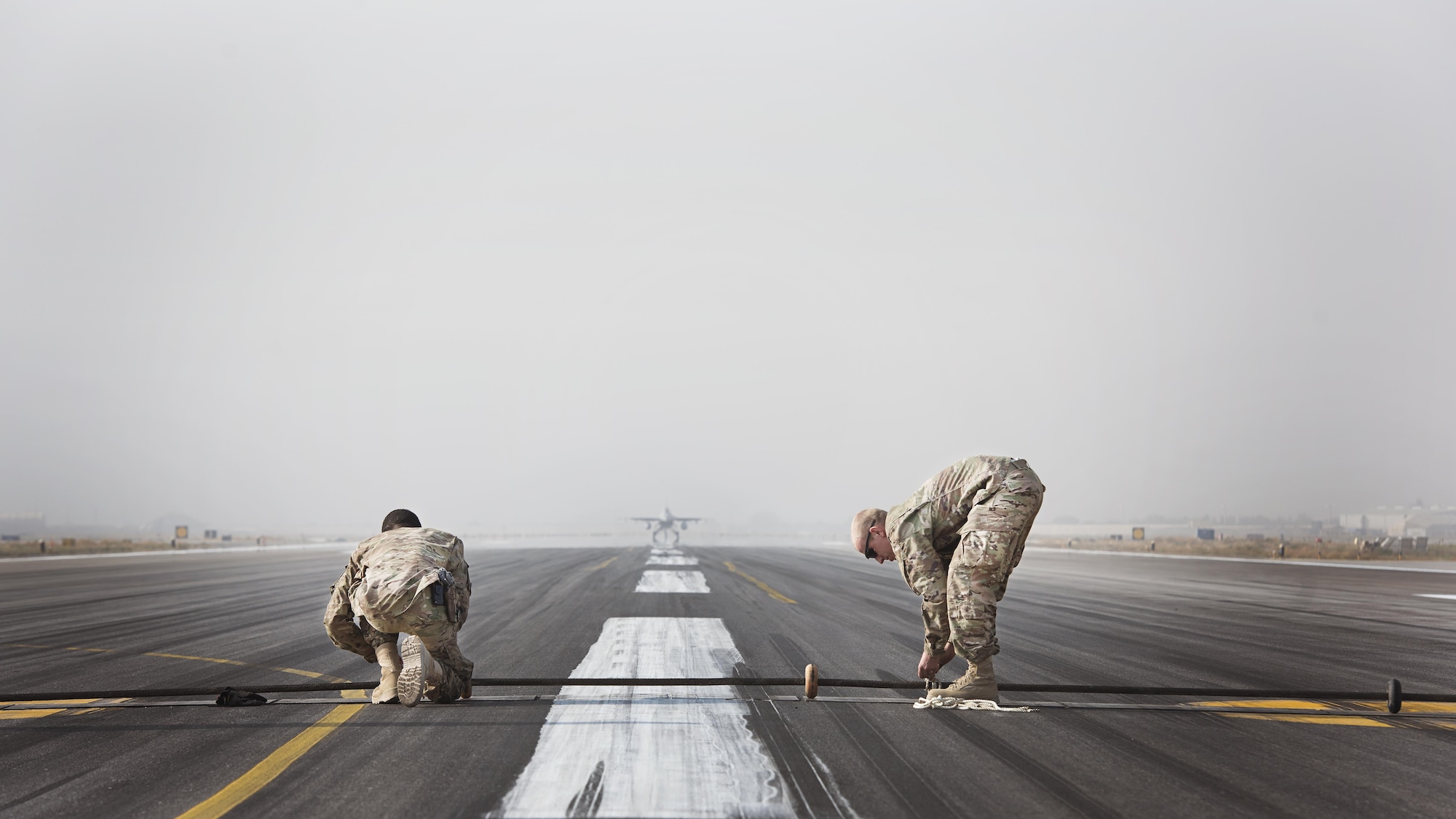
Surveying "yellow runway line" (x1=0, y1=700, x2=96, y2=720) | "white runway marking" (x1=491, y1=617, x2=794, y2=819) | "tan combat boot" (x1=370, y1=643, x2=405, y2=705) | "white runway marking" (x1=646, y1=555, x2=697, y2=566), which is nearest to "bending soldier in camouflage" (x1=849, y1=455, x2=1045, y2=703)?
"white runway marking" (x1=491, y1=617, x2=794, y2=819)

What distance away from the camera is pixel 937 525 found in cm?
587

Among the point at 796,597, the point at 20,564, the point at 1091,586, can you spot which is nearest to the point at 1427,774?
the point at 796,597

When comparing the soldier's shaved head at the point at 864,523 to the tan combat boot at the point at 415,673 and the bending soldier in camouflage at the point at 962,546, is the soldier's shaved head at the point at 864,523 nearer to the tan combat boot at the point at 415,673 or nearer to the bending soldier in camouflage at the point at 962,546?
the bending soldier in camouflage at the point at 962,546

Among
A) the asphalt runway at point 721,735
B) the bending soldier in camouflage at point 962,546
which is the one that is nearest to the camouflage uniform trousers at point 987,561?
the bending soldier in camouflage at point 962,546

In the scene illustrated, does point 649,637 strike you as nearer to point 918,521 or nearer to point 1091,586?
point 918,521

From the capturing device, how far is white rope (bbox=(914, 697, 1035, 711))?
230 inches

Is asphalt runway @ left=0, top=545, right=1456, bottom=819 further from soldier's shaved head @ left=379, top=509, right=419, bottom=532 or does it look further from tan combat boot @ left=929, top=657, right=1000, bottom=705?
soldier's shaved head @ left=379, top=509, right=419, bottom=532

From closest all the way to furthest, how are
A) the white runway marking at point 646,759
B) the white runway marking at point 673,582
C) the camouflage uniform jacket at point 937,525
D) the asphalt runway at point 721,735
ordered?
the white runway marking at point 646,759, the asphalt runway at point 721,735, the camouflage uniform jacket at point 937,525, the white runway marking at point 673,582

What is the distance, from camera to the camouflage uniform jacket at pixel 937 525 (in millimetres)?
5754

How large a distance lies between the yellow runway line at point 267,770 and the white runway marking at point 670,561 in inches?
855

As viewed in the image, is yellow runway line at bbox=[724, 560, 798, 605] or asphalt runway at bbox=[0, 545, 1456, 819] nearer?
asphalt runway at bbox=[0, 545, 1456, 819]

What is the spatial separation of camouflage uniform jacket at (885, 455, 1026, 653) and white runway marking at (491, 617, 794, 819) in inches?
62.0

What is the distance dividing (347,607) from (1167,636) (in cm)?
989

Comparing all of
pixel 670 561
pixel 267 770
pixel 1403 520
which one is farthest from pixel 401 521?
pixel 1403 520
